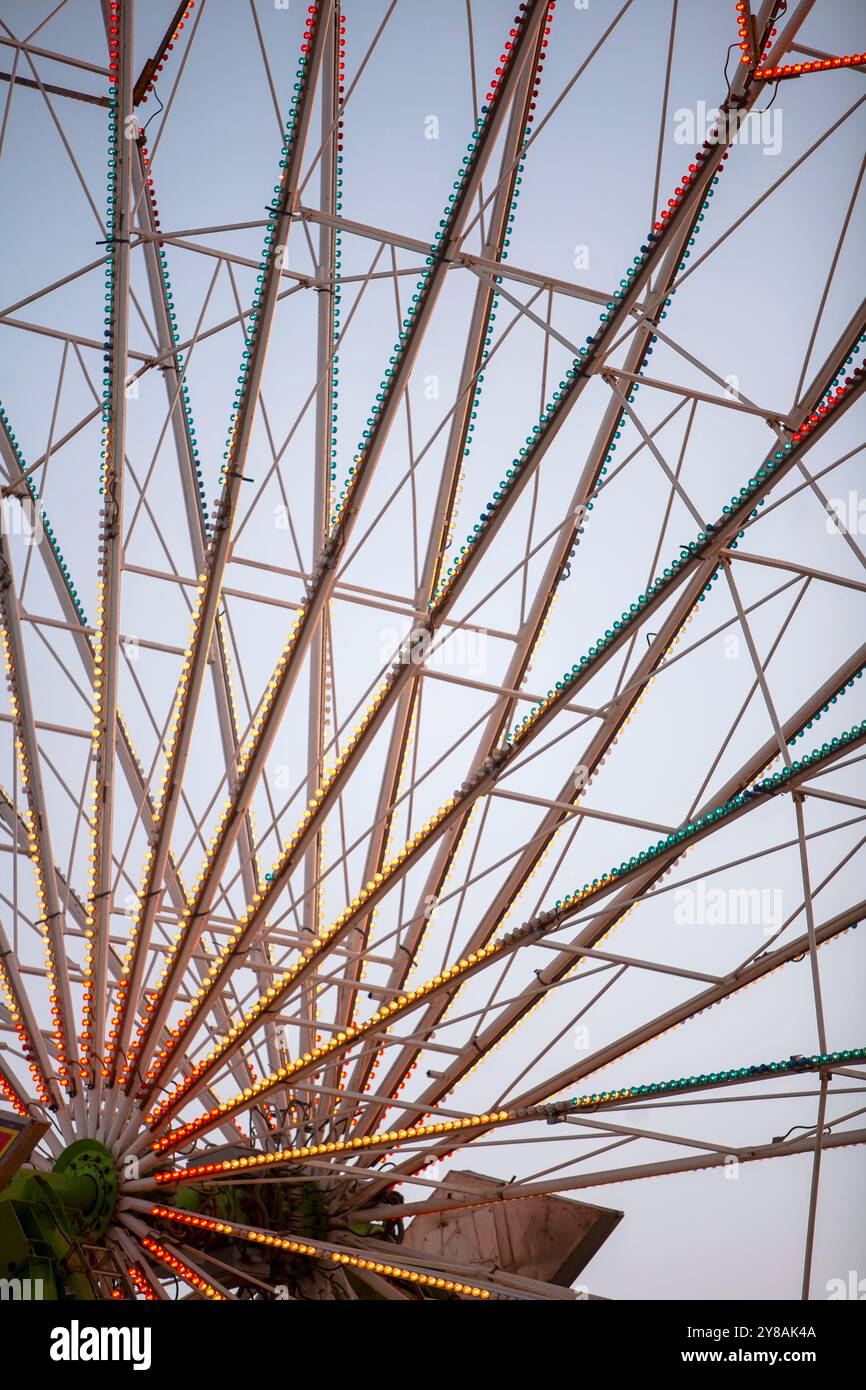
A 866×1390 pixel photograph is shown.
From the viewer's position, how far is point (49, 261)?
94.6ft

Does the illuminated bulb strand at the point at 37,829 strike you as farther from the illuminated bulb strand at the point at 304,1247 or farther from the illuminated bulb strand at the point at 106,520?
the illuminated bulb strand at the point at 304,1247

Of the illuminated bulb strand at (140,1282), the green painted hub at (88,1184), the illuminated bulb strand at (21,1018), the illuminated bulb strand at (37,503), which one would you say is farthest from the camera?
the illuminated bulb strand at (37,503)

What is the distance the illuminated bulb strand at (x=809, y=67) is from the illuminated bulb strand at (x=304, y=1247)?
15346 mm

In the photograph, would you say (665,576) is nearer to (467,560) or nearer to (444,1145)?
(467,560)

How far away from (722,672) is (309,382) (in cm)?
1048

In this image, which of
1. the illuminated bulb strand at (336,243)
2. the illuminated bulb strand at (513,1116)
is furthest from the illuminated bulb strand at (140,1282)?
the illuminated bulb strand at (336,243)

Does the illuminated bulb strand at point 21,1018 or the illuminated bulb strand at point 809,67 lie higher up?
the illuminated bulb strand at point 809,67

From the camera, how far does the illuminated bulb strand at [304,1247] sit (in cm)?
2009

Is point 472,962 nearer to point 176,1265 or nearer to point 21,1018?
point 176,1265

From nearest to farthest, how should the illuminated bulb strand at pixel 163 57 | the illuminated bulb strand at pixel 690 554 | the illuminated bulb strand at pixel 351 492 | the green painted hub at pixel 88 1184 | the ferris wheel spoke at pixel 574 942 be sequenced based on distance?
the illuminated bulb strand at pixel 690 554
the illuminated bulb strand at pixel 351 492
the green painted hub at pixel 88 1184
the ferris wheel spoke at pixel 574 942
the illuminated bulb strand at pixel 163 57

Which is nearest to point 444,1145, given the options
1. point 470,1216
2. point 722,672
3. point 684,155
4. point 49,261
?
point 470,1216

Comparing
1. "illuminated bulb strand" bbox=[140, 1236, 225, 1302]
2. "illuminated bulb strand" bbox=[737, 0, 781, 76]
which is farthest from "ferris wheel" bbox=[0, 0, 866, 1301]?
"illuminated bulb strand" bbox=[737, 0, 781, 76]

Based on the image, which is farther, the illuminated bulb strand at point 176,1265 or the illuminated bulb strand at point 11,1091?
the illuminated bulb strand at point 11,1091

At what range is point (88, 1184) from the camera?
63.8ft
